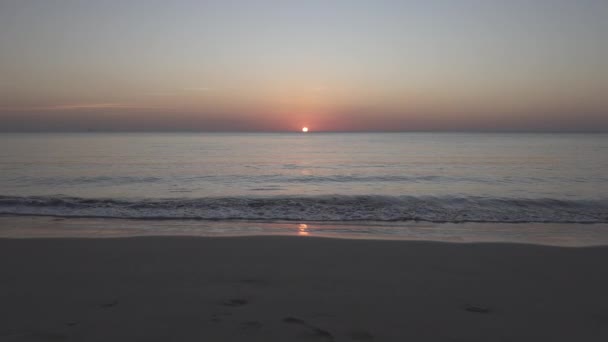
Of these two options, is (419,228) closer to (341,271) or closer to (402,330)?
(341,271)

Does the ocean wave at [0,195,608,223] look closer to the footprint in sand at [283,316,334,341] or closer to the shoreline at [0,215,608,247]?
the shoreline at [0,215,608,247]

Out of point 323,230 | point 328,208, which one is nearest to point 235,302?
point 323,230

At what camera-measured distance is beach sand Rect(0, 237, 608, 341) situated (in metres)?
4.15

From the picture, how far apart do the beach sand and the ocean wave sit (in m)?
4.31

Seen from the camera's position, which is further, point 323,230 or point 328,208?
point 328,208

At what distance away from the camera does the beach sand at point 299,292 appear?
4.15 meters

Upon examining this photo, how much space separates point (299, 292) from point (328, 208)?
8561 mm

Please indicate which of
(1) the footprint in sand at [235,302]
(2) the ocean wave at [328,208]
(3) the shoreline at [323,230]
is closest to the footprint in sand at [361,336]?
(1) the footprint in sand at [235,302]

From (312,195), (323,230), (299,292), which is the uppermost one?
(299,292)

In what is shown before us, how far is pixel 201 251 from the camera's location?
24.3ft

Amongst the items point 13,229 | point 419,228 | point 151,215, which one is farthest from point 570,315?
point 13,229

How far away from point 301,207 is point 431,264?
300 inches

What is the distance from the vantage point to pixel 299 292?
207 inches

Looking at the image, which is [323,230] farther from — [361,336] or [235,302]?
[361,336]
